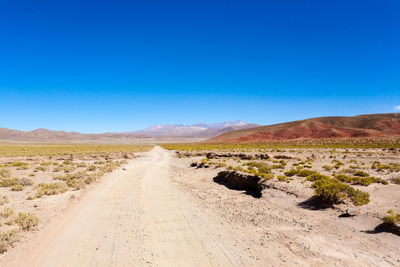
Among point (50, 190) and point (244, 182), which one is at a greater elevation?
point (50, 190)

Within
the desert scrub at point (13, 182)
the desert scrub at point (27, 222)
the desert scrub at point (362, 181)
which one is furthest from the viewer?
the desert scrub at point (13, 182)

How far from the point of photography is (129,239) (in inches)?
242

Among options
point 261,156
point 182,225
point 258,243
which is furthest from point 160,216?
point 261,156

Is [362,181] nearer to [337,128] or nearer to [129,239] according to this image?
[129,239]

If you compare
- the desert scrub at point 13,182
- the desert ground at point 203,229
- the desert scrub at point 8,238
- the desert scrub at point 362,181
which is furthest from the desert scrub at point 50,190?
the desert scrub at point 362,181

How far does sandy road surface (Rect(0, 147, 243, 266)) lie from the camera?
5.12 m

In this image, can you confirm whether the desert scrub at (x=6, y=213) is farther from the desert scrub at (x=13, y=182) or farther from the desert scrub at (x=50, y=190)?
the desert scrub at (x=13, y=182)

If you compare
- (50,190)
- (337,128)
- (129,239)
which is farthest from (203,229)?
(337,128)

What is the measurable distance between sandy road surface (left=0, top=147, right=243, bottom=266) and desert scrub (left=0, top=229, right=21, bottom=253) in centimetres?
23

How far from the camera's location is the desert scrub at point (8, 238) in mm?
5408

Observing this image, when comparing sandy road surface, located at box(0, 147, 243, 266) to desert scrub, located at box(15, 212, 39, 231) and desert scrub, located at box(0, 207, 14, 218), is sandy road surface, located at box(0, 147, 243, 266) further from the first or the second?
desert scrub, located at box(0, 207, 14, 218)

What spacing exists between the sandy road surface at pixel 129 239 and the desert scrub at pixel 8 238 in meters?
0.23

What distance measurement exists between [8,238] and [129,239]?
3.28m

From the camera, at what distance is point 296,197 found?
10148 mm
